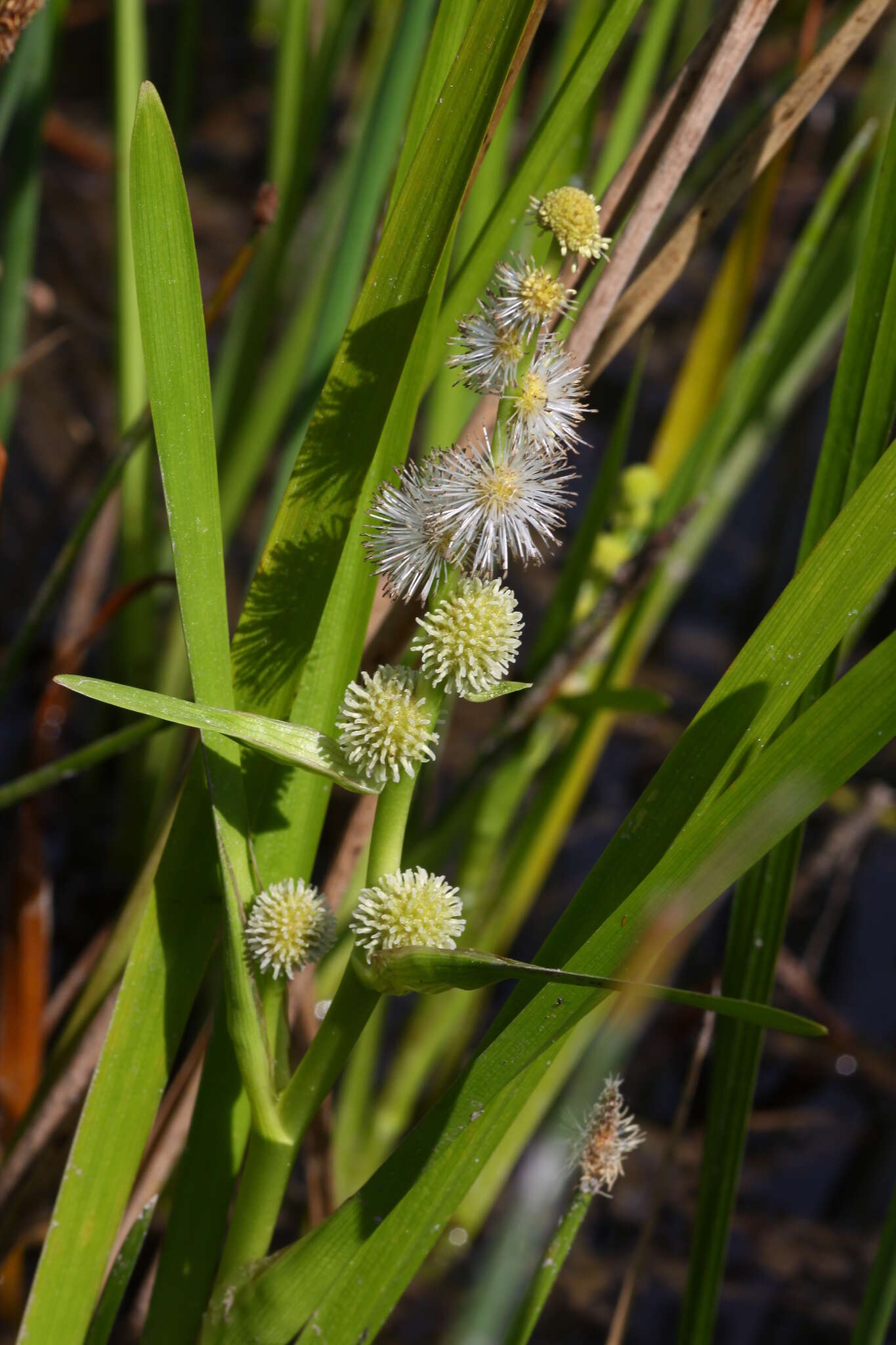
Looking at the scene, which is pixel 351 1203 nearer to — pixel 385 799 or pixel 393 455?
pixel 385 799

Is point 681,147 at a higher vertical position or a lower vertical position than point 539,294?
higher

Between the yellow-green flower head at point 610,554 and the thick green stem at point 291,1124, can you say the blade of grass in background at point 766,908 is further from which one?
the yellow-green flower head at point 610,554

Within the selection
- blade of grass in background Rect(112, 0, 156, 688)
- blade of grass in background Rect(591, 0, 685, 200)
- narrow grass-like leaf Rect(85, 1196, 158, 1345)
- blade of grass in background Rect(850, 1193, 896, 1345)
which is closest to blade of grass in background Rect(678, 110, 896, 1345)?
blade of grass in background Rect(850, 1193, 896, 1345)

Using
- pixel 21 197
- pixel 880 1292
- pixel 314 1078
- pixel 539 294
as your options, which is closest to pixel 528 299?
pixel 539 294

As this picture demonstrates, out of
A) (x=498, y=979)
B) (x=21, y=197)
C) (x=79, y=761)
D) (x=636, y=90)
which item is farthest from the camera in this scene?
(x=636, y=90)

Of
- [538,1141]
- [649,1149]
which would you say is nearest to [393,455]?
[538,1141]

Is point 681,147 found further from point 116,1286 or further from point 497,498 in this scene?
point 116,1286

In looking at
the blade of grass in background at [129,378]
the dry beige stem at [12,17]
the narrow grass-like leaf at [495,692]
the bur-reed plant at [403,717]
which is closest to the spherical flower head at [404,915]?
the bur-reed plant at [403,717]
